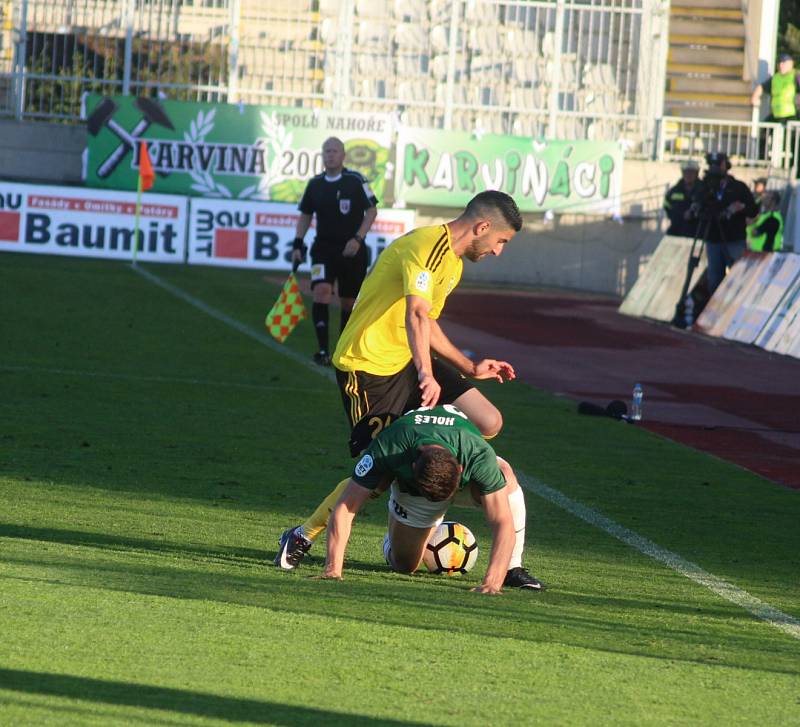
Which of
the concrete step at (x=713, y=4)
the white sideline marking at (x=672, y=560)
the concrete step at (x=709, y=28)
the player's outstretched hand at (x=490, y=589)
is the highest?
the concrete step at (x=713, y=4)

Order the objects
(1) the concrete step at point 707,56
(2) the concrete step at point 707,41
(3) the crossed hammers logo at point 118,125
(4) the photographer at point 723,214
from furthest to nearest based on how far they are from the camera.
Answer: (2) the concrete step at point 707,41, (1) the concrete step at point 707,56, (3) the crossed hammers logo at point 118,125, (4) the photographer at point 723,214

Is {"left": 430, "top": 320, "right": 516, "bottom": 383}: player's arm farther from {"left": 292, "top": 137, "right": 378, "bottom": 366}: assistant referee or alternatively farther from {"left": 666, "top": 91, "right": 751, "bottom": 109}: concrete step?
{"left": 666, "top": 91, "right": 751, "bottom": 109}: concrete step

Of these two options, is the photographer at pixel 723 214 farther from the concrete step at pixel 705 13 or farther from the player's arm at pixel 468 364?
the player's arm at pixel 468 364

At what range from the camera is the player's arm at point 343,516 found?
6625 millimetres

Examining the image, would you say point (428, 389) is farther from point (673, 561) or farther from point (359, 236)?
point (359, 236)

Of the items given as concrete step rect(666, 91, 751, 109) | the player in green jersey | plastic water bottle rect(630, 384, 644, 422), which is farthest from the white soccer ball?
concrete step rect(666, 91, 751, 109)

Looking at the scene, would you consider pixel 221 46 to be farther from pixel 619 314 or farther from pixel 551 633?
pixel 551 633

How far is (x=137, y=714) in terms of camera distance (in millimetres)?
4555

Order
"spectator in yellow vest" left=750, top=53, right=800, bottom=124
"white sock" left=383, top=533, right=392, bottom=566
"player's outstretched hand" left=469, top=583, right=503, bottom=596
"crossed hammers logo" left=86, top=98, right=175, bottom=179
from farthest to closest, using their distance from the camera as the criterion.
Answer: "spectator in yellow vest" left=750, top=53, right=800, bottom=124, "crossed hammers logo" left=86, top=98, right=175, bottom=179, "white sock" left=383, top=533, right=392, bottom=566, "player's outstretched hand" left=469, top=583, right=503, bottom=596

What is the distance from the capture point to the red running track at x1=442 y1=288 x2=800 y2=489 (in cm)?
1273

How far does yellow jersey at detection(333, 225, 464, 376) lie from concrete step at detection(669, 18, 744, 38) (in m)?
29.8

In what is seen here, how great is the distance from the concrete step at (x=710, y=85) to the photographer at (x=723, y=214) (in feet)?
42.8

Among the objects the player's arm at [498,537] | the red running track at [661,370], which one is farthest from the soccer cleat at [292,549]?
the red running track at [661,370]

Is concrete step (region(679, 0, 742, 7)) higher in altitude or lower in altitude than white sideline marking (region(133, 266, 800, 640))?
higher
